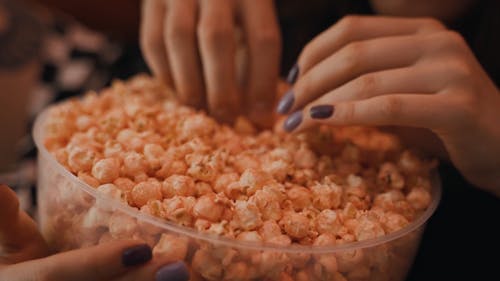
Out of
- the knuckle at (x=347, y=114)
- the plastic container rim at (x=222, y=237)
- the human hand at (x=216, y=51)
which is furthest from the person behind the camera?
the human hand at (x=216, y=51)

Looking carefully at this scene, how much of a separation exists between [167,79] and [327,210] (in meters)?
0.30

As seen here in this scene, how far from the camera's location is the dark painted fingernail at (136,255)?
1.29 feet

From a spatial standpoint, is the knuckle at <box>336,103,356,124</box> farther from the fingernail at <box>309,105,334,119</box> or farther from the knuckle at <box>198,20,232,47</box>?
the knuckle at <box>198,20,232,47</box>

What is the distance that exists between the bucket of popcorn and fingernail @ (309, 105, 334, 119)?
1.8 inches

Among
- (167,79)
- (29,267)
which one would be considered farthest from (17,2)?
(29,267)

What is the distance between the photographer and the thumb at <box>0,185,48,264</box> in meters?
0.43

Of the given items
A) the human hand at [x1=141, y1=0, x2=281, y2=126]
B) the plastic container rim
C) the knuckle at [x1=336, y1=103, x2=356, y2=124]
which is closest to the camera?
the plastic container rim

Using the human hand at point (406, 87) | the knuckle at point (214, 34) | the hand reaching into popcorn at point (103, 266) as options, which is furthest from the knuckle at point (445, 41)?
the hand reaching into popcorn at point (103, 266)

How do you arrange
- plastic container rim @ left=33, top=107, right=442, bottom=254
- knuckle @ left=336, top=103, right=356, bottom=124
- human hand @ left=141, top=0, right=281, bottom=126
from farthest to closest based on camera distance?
human hand @ left=141, top=0, right=281, bottom=126 < knuckle @ left=336, top=103, right=356, bottom=124 < plastic container rim @ left=33, top=107, right=442, bottom=254

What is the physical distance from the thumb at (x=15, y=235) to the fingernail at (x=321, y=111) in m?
0.28

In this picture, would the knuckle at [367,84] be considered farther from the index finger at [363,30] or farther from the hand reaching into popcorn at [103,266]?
the hand reaching into popcorn at [103,266]

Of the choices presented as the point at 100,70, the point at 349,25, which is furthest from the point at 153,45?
the point at 100,70

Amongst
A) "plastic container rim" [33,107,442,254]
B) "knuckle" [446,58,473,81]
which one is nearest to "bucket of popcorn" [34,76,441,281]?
"plastic container rim" [33,107,442,254]

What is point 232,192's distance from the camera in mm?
464
